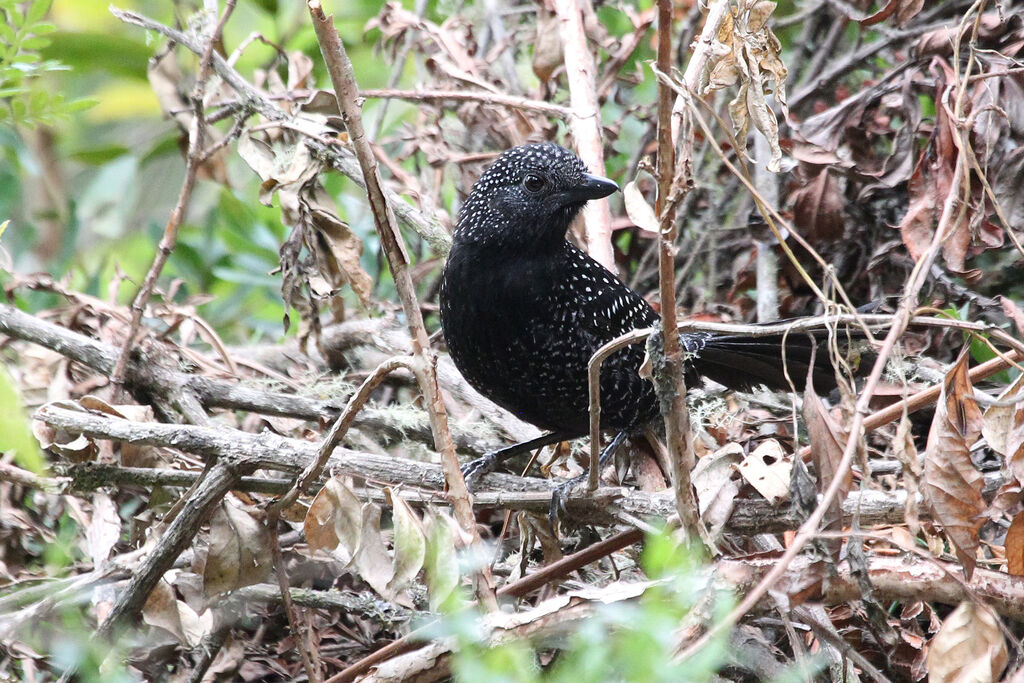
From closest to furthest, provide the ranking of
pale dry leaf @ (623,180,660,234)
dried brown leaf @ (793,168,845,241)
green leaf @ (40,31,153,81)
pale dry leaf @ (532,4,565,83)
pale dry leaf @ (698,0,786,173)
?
1. pale dry leaf @ (623,180,660,234)
2. pale dry leaf @ (698,0,786,173)
3. dried brown leaf @ (793,168,845,241)
4. pale dry leaf @ (532,4,565,83)
5. green leaf @ (40,31,153,81)

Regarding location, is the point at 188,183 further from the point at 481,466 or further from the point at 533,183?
the point at 481,466

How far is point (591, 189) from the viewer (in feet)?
10.6

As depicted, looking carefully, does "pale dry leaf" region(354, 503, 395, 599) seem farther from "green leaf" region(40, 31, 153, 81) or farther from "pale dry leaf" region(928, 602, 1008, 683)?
"green leaf" region(40, 31, 153, 81)

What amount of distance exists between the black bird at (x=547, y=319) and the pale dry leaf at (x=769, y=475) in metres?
0.85

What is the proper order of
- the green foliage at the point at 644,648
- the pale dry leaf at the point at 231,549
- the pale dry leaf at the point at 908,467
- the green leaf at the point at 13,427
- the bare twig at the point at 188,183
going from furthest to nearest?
the bare twig at the point at 188,183 < the pale dry leaf at the point at 231,549 < the pale dry leaf at the point at 908,467 < the green foliage at the point at 644,648 < the green leaf at the point at 13,427

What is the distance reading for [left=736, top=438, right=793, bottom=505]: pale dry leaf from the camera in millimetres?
2133

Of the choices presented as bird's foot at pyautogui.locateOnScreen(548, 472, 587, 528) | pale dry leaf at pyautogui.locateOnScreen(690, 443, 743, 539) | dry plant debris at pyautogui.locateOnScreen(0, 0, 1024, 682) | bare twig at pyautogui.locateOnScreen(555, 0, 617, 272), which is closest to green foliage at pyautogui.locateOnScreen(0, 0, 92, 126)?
dry plant debris at pyautogui.locateOnScreen(0, 0, 1024, 682)

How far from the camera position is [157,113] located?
6.02 m

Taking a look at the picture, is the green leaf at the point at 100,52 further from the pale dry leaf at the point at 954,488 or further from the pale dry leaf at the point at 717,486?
the pale dry leaf at the point at 954,488

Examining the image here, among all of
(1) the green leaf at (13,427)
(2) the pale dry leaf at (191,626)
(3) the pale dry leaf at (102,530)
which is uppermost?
(1) the green leaf at (13,427)

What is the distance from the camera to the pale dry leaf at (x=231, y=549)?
2.49 m

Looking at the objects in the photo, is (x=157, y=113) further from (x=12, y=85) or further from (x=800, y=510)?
(x=800, y=510)

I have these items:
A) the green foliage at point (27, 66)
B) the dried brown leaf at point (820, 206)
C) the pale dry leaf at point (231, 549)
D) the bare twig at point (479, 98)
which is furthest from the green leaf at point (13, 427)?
the dried brown leaf at point (820, 206)

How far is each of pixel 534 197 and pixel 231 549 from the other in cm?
142
